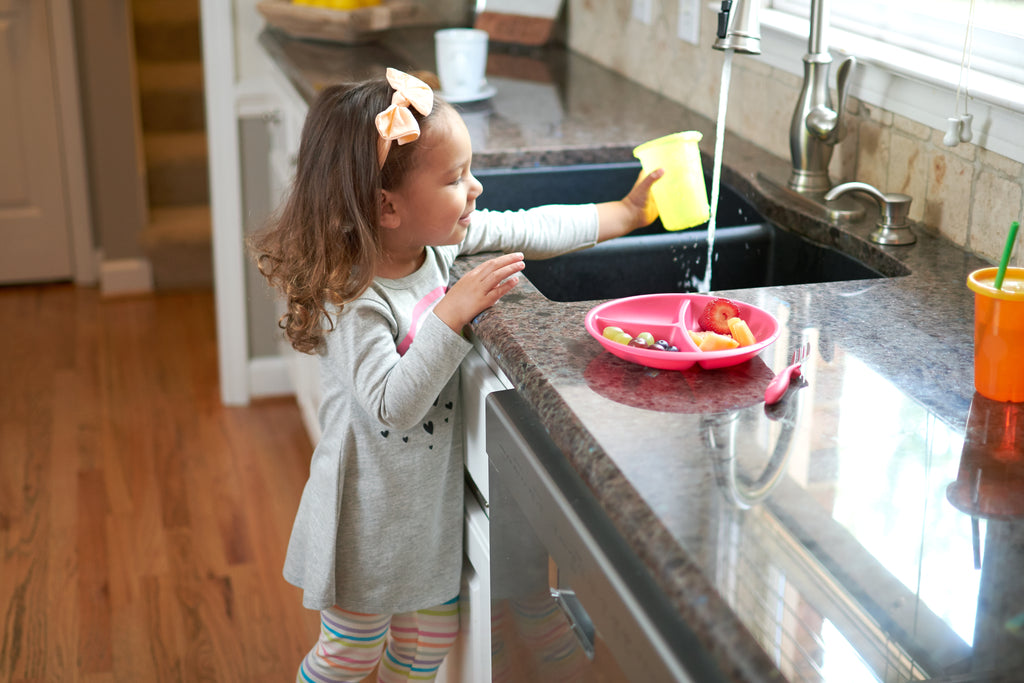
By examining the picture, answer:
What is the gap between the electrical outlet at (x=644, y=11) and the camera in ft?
7.16

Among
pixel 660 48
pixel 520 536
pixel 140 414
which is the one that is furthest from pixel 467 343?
pixel 140 414

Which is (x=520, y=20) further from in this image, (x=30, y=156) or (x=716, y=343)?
(x=30, y=156)

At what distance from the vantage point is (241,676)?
1925 mm

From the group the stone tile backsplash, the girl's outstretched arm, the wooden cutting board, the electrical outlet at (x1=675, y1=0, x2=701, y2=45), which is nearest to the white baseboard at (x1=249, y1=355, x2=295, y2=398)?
the wooden cutting board

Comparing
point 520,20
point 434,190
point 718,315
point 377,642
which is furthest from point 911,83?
point 520,20

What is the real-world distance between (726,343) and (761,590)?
0.35 meters

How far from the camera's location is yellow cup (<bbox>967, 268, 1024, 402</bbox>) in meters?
0.91

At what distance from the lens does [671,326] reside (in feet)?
3.46

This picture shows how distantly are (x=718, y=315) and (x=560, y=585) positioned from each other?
1.07 feet

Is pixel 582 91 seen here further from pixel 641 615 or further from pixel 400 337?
pixel 641 615

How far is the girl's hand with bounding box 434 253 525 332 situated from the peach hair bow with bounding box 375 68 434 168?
17 centimetres

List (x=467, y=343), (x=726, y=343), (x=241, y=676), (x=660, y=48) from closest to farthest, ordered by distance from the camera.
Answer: (x=726, y=343)
(x=467, y=343)
(x=241, y=676)
(x=660, y=48)

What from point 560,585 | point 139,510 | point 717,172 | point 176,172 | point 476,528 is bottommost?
point 139,510

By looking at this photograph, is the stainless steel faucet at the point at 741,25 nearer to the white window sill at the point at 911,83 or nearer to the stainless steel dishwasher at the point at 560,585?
the white window sill at the point at 911,83
